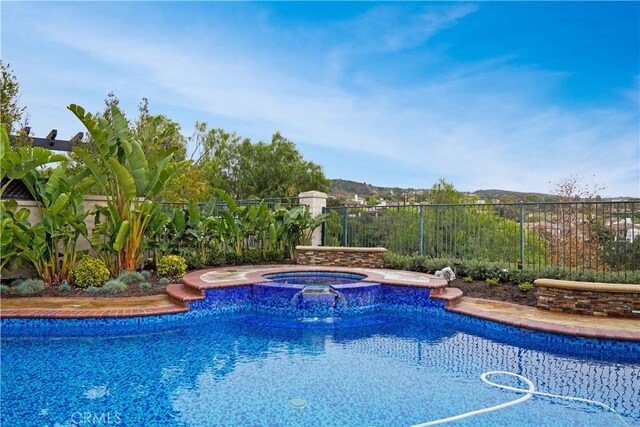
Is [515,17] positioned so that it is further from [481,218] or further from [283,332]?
[283,332]

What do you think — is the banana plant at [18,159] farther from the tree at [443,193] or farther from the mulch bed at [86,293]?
the tree at [443,193]

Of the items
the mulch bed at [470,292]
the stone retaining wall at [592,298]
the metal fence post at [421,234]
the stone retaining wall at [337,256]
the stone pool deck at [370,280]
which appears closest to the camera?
the stone pool deck at [370,280]

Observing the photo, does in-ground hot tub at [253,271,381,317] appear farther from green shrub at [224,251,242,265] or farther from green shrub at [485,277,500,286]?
green shrub at [224,251,242,265]

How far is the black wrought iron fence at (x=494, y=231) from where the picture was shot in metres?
8.70

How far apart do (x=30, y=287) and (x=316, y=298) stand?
17.8 ft

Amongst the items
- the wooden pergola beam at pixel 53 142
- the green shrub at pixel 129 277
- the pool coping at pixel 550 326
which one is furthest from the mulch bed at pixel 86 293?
the wooden pergola beam at pixel 53 142

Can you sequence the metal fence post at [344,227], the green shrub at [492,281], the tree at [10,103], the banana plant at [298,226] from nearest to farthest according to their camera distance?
the green shrub at [492,281]
the tree at [10,103]
the banana plant at [298,226]
the metal fence post at [344,227]

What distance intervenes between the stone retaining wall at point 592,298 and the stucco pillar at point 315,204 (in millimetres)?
7286

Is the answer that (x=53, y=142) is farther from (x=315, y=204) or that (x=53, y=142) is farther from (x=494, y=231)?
(x=494, y=231)

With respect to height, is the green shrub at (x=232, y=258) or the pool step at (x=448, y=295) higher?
the green shrub at (x=232, y=258)

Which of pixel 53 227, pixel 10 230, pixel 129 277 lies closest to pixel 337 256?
pixel 129 277

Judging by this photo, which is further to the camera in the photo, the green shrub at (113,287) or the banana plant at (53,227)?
the green shrub at (113,287)

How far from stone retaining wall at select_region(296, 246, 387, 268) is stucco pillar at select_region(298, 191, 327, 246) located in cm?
120

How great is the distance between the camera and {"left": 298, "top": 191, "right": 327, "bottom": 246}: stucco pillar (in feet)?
44.0
